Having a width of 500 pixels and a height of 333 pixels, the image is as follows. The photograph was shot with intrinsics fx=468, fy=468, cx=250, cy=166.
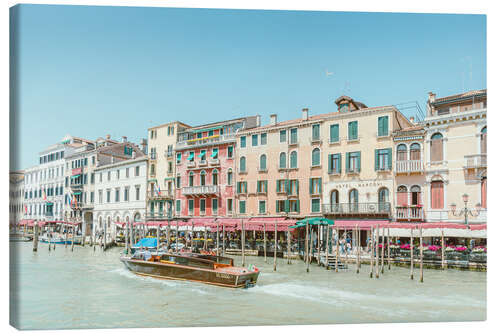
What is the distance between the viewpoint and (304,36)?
8.69 m

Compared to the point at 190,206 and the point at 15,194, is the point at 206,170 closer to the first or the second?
the point at 190,206

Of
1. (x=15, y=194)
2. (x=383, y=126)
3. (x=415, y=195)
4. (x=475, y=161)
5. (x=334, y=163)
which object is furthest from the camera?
(x=334, y=163)

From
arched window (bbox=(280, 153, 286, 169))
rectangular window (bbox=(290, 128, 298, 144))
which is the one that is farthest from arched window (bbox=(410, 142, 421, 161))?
arched window (bbox=(280, 153, 286, 169))

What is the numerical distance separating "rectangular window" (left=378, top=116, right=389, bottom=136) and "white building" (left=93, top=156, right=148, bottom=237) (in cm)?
1043

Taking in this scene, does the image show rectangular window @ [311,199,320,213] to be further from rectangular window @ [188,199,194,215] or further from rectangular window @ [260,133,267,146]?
rectangular window @ [188,199,194,215]

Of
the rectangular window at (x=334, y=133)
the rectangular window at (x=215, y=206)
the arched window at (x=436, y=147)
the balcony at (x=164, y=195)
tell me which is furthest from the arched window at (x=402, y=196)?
the balcony at (x=164, y=195)

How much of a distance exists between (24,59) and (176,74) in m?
2.89

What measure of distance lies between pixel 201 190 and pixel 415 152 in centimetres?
891

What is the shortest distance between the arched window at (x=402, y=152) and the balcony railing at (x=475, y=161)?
3.99 metres

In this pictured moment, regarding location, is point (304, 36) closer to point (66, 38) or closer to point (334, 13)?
point (334, 13)

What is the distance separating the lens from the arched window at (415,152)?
14156 mm

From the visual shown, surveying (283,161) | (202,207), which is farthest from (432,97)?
(202,207)

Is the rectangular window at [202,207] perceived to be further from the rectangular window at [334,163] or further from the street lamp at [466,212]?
the street lamp at [466,212]

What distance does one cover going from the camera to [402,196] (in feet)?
47.6
